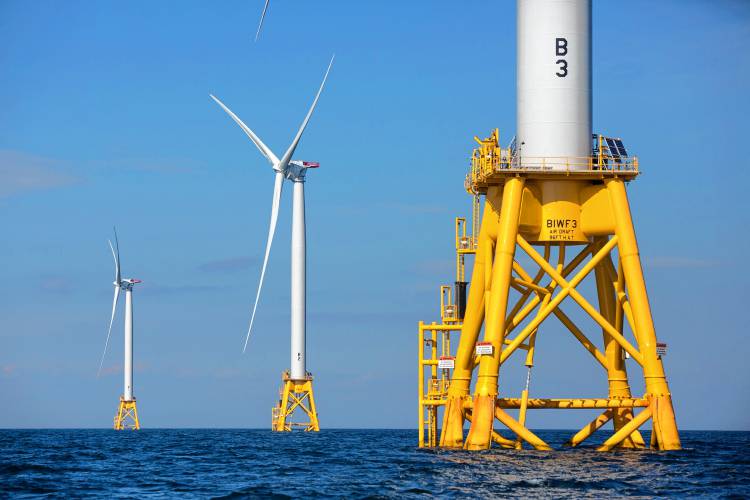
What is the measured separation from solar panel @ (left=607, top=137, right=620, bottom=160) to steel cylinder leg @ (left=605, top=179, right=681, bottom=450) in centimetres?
385

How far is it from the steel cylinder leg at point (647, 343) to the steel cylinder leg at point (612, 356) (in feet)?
16.1

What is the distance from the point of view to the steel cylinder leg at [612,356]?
215 feet

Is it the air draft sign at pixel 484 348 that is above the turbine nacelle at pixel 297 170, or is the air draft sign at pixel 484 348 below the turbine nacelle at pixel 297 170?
below

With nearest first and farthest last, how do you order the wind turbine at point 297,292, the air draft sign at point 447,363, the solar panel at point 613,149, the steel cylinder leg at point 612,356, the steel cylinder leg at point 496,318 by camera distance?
the steel cylinder leg at point 496,318 < the solar panel at point 613,149 < the steel cylinder leg at point 612,356 < the air draft sign at point 447,363 < the wind turbine at point 297,292

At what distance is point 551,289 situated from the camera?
6372 centimetres

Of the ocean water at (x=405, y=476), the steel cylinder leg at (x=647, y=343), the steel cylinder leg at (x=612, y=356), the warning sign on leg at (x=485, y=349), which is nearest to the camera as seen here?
the ocean water at (x=405, y=476)

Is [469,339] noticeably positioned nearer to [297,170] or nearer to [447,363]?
[447,363]

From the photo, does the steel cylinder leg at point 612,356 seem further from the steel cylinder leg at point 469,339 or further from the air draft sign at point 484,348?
the air draft sign at point 484,348

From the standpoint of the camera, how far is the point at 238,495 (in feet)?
143

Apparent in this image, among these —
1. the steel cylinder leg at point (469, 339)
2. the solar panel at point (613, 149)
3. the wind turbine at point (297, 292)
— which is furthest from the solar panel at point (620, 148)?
the wind turbine at point (297, 292)

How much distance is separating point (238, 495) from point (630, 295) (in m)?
23.5

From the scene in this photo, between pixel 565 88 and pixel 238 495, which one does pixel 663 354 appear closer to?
pixel 565 88

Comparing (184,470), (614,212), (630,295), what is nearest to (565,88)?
(614,212)

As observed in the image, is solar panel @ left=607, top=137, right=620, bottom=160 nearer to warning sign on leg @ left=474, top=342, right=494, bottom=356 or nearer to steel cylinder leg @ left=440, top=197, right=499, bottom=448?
steel cylinder leg @ left=440, top=197, right=499, bottom=448
